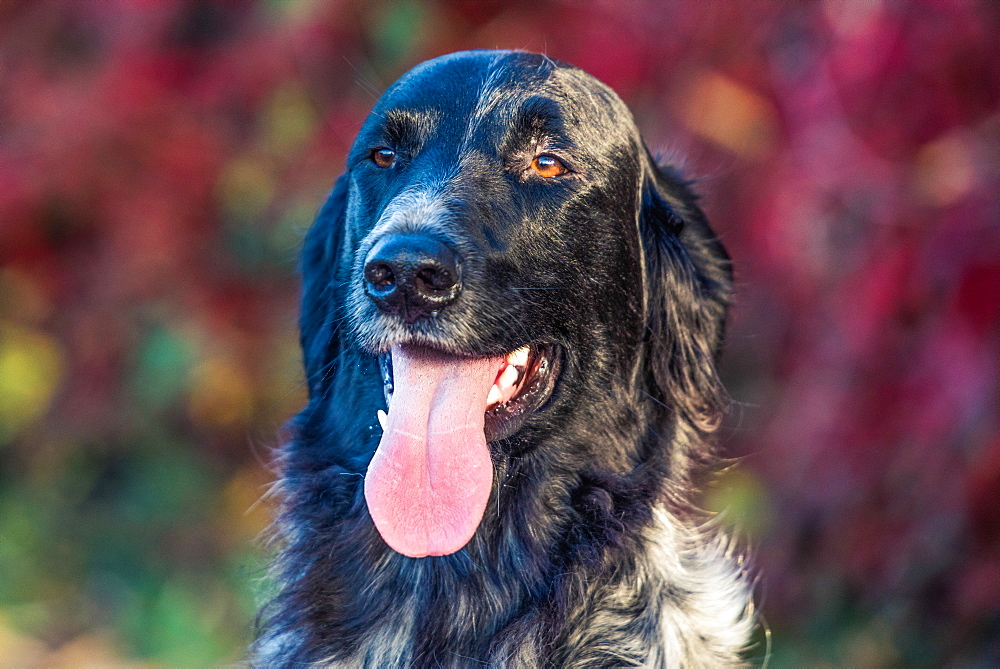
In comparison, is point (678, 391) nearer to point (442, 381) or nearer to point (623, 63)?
point (442, 381)

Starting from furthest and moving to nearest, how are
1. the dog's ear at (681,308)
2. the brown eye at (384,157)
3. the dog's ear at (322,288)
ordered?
1. the dog's ear at (322,288)
2. the dog's ear at (681,308)
3. the brown eye at (384,157)

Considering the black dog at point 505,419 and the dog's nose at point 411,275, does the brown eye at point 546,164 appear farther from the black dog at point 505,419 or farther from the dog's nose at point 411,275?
the dog's nose at point 411,275

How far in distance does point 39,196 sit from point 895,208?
435 centimetres

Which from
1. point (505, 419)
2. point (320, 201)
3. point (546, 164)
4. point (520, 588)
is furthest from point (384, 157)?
point (320, 201)

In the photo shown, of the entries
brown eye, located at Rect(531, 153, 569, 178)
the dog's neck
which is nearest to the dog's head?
brown eye, located at Rect(531, 153, 569, 178)

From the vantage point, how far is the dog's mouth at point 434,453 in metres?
2.45

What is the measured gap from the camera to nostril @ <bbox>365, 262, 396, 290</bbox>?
2.33 meters

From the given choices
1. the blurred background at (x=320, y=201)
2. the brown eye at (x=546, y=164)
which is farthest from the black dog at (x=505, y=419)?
the blurred background at (x=320, y=201)

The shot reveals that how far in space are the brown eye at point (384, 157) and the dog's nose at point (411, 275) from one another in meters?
0.51

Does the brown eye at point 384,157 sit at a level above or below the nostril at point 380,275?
above

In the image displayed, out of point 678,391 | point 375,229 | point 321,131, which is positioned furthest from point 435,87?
point 321,131

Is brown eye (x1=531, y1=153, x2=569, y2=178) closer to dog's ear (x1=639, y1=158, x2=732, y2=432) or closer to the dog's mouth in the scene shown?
dog's ear (x1=639, y1=158, x2=732, y2=432)

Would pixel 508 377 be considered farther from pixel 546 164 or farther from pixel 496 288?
pixel 546 164

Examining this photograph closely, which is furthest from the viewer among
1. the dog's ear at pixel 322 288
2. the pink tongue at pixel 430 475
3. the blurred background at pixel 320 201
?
the blurred background at pixel 320 201
